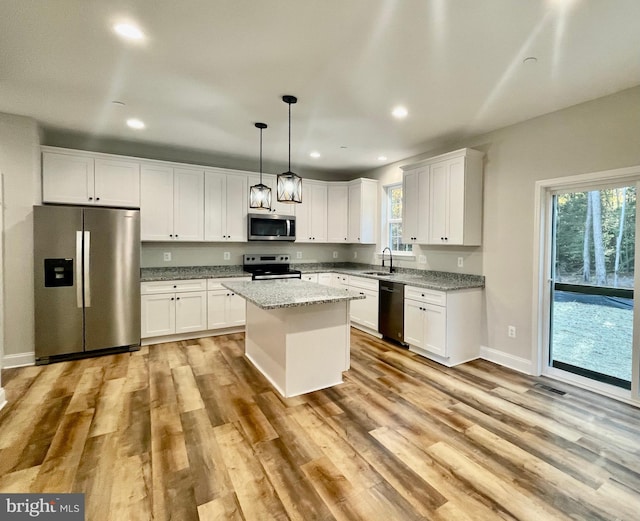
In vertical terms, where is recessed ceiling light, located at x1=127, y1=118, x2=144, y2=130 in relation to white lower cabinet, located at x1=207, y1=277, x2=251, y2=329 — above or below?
above

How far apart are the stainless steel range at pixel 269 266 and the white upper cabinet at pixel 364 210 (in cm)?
127

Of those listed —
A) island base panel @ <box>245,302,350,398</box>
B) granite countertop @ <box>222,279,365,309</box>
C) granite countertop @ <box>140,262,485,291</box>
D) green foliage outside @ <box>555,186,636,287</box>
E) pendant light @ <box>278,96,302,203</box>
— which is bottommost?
island base panel @ <box>245,302,350,398</box>

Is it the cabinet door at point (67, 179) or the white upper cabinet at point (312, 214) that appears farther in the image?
the white upper cabinet at point (312, 214)

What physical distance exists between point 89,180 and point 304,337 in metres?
3.40

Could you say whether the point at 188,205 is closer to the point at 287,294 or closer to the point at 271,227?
the point at 271,227

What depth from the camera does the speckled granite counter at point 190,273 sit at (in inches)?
169

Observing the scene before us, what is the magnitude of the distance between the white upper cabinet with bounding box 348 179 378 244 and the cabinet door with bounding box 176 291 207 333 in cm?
270

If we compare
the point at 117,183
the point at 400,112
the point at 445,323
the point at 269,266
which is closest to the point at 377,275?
the point at 445,323

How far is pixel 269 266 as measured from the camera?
542 cm

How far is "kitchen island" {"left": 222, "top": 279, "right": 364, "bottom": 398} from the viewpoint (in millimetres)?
2793

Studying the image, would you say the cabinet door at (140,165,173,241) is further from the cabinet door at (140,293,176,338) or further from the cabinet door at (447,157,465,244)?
the cabinet door at (447,157,465,244)

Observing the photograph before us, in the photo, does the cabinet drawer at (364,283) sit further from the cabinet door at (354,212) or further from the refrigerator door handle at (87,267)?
the refrigerator door handle at (87,267)

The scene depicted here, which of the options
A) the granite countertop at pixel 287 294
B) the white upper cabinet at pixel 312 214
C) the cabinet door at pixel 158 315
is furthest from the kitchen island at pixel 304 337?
the white upper cabinet at pixel 312 214

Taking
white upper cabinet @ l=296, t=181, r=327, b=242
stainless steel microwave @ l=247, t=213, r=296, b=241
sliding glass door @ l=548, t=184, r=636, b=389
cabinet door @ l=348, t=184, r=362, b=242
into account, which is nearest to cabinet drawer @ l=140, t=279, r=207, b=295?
stainless steel microwave @ l=247, t=213, r=296, b=241
